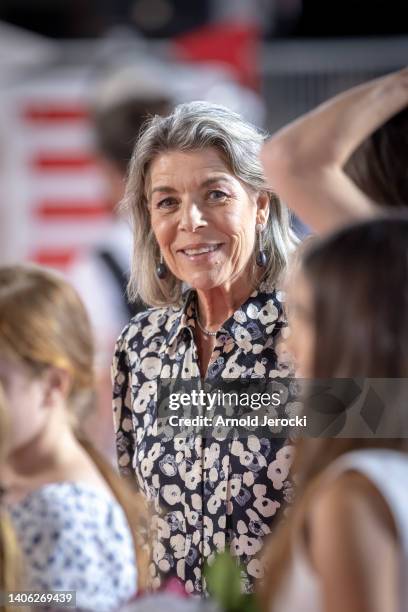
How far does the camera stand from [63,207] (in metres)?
8.57

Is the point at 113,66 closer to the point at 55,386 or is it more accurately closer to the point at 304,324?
the point at 55,386

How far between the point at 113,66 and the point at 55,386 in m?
5.63

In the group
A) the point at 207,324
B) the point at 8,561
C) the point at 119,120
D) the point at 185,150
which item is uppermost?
the point at 119,120

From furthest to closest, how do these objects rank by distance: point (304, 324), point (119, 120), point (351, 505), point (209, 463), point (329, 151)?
point (119, 120) < point (209, 463) < point (329, 151) < point (304, 324) < point (351, 505)

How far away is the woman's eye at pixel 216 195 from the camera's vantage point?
2.26 meters

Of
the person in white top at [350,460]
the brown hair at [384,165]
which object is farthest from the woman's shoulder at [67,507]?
the brown hair at [384,165]

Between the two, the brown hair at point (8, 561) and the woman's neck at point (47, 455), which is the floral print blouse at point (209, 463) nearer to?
the woman's neck at point (47, 455)

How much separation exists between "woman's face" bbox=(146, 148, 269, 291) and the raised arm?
31cm

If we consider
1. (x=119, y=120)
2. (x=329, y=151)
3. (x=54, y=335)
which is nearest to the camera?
(x=329, y=151)

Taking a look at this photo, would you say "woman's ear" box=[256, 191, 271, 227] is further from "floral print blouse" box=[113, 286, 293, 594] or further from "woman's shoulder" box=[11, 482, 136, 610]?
"woman's shoulder" box=[11, 482, 136, 610]

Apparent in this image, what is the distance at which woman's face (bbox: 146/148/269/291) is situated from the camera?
2254 mm

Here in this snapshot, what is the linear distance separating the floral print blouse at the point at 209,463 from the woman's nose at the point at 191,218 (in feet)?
0.60

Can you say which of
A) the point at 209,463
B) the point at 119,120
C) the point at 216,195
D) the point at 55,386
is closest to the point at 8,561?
the point at 55,386

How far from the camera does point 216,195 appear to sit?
89.2 inches
